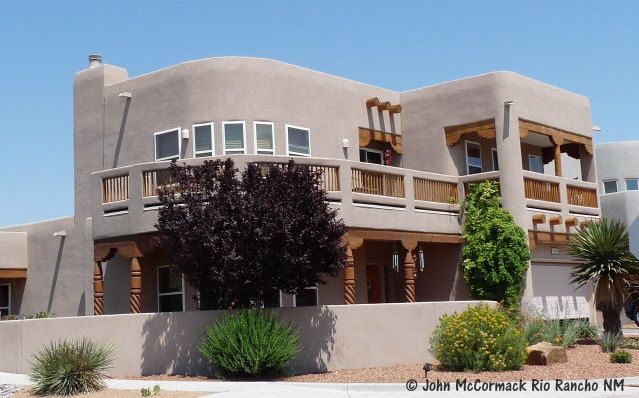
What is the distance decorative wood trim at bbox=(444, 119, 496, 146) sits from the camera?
2631cm

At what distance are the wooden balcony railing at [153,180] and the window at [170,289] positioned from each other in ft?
9.84

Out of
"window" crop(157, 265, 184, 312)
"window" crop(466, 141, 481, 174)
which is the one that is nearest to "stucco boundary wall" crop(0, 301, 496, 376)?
"window" crop(157, 265, 184, 312)

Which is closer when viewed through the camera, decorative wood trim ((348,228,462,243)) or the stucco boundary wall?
the stucco boundary wall

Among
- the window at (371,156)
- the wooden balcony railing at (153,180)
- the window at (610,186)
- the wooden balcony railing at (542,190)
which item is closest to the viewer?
the wooden balcony railing at (153,180)

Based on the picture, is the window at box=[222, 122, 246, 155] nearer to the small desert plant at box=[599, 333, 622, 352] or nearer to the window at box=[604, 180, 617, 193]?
the small desert plant at box=[599, 333, 622, 352]

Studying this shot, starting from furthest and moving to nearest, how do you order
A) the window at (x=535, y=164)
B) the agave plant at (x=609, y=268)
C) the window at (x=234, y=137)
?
1. the window at (x=535, y=164)
2. the window at (x=234, y=137)
3. the agave plant at (x=609, y=268)

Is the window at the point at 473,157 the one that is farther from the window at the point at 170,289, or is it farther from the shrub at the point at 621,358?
the window at the point at 170,289

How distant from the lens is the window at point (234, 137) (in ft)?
78.6

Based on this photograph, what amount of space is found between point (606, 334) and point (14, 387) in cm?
1496

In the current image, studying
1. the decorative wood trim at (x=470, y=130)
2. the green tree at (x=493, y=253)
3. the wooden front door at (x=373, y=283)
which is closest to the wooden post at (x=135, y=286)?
the wooden front door at (x=373, y=283)

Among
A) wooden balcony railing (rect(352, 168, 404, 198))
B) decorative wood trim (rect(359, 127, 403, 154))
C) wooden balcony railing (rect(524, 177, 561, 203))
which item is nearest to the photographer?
wooden balcony railing (rect(352, 168, 404, 198))

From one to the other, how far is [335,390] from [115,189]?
9549 millimetres

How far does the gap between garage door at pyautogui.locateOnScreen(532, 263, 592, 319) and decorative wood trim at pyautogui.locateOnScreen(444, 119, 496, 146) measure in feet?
14.7

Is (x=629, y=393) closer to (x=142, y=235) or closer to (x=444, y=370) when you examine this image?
(x=444, y=370)
